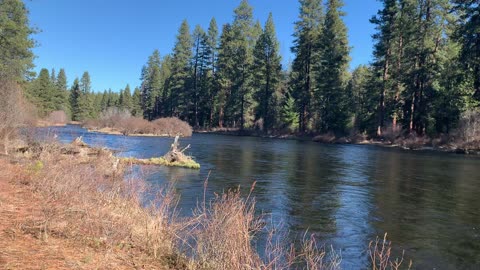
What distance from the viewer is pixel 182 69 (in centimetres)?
7956

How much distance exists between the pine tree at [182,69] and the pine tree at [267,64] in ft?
59.6

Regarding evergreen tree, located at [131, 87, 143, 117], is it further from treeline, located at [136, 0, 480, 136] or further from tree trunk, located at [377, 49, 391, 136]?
tree trunk, located at [377, 49, 391, 136]

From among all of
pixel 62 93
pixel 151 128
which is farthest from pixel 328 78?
pixel 62 93

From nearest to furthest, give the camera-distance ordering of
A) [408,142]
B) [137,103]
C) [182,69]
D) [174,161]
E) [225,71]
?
[174,161] < [408,142] < [225,71] < [182,69] < [137,103]

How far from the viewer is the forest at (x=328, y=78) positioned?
39.3 m

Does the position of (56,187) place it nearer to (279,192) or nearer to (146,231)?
(146,231)

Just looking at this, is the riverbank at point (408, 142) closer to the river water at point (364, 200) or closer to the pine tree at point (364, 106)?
the pine tree at point (364, 106)

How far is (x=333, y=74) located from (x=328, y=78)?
2.57 feet

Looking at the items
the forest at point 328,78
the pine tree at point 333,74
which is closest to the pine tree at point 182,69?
the forest at point 328,78

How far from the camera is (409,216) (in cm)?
1155

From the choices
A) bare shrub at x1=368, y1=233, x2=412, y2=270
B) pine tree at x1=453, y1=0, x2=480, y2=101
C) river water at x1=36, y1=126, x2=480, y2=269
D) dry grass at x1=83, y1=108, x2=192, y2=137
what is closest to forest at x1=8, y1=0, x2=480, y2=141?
pine tree at x1=453, y1=0, x2=480, y2=101

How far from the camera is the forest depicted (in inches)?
1548

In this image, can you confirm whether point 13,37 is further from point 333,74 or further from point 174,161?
point 333,74

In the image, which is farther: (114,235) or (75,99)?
(75,99)
